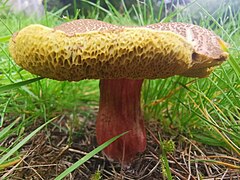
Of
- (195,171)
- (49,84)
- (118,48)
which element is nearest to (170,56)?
(118,48)

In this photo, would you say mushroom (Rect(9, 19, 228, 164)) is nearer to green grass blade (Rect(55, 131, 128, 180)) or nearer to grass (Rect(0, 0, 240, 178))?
green grass blade (Rect(55, 131, 128, 180))

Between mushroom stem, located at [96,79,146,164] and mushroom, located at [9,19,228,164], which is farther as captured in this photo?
mushroom stem, located at [96,79,146,164]

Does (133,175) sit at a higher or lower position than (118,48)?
lower

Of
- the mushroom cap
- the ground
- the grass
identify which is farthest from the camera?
the grass

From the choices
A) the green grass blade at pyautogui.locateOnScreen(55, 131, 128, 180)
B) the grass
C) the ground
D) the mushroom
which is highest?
the mushroom

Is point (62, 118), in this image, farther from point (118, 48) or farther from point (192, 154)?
point (118, 48)

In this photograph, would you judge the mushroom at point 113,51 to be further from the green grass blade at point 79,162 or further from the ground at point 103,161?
the ground at point 103,161

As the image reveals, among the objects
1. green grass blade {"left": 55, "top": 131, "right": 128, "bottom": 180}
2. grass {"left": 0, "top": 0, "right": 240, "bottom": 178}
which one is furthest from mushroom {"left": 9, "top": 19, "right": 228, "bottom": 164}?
grass {"left": 0, "top": 0, "right": 240, "bottom": 178}

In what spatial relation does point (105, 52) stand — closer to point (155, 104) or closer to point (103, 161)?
point (103, 161)
